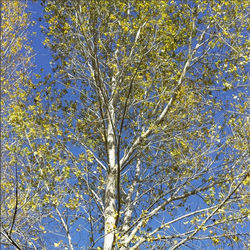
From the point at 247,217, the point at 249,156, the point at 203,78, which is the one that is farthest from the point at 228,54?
the point at 247,217

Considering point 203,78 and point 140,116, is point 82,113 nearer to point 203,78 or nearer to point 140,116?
point 140,116

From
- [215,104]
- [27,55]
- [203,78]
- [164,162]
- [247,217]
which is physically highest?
[27,55]

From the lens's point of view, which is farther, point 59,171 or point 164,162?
point 164,162

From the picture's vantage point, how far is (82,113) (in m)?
7.02

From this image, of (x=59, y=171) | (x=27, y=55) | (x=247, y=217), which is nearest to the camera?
(x=247, y=217)

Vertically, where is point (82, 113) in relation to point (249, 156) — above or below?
above

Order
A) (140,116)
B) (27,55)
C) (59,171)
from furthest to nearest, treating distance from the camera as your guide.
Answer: (27,55) < (140,116) < (59,171)

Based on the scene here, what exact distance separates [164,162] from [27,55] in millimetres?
5454

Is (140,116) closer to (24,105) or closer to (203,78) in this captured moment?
(203,78)

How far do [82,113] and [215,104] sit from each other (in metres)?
2.60

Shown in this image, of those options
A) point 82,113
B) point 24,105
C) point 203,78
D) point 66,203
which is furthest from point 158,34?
point 66,203

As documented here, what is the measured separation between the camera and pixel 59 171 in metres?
5.23

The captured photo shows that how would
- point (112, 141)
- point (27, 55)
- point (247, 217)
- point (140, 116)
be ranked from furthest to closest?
point (27, 55), point (140, 116), point (112, 141), point (247, 217)

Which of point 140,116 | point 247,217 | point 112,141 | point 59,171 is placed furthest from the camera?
point 140,116
